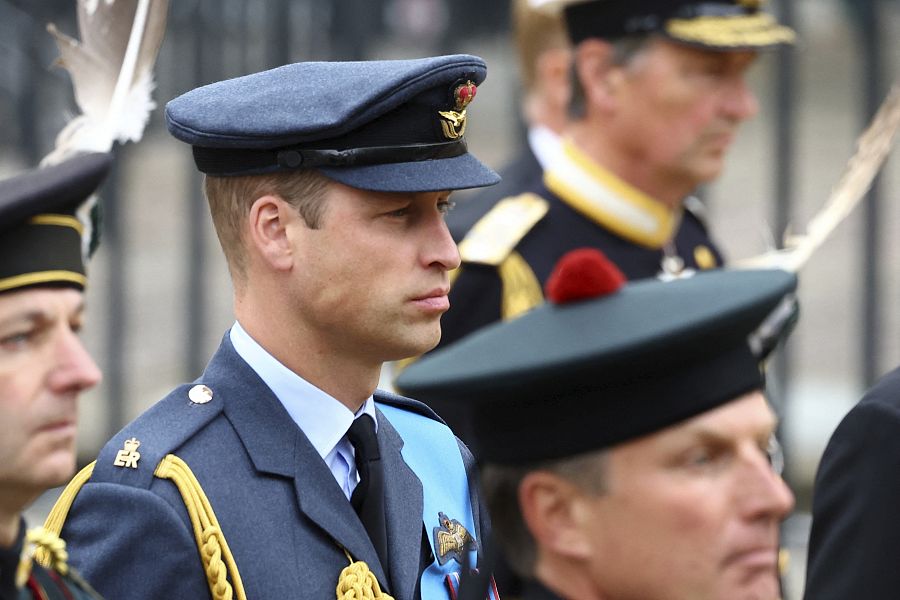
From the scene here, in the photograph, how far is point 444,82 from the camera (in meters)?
3.31

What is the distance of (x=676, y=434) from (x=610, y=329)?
0.52 feet

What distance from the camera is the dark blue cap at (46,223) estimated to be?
2.47 metres

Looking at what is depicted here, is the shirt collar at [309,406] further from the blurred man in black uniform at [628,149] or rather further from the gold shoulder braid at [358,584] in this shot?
the blurred man in black uniform at [628,149]

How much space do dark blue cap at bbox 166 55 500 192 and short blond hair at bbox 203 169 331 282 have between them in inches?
0.8

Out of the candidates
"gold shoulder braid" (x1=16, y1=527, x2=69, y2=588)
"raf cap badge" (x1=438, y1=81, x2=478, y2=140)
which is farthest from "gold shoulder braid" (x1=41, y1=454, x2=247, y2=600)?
"raf cap badge" (x1=438, y1=81, x2=478, y2=140)

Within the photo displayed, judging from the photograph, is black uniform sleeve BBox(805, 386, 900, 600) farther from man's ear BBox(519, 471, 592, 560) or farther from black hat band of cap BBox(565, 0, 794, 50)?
black hat band of cap BBox(565, 0, 794, 50)

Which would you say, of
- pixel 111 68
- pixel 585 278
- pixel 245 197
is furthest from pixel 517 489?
pixel 111 68

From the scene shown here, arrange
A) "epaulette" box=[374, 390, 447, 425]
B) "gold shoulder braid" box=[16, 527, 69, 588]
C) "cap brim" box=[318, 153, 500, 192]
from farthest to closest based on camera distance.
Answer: "epaulette" box=[374, 390, 447, 425], "cap brim" box=[318, 153, 500, 192], "gold shoulder braid" box=[16, 527, 69, 588]

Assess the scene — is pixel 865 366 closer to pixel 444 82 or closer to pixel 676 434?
pixel 444 82

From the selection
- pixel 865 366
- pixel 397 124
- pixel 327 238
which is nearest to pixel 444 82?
pixel 397 124

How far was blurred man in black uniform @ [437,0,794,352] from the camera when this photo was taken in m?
4.99

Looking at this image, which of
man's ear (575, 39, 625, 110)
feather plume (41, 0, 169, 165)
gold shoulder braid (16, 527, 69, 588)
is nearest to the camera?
gold shoulder braid (16, 527, 69, 588)

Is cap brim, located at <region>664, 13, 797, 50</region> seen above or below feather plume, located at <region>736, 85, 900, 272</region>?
above

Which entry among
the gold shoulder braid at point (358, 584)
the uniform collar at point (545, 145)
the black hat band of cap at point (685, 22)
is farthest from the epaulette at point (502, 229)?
the gold shoulder braid at point (358, 584)
